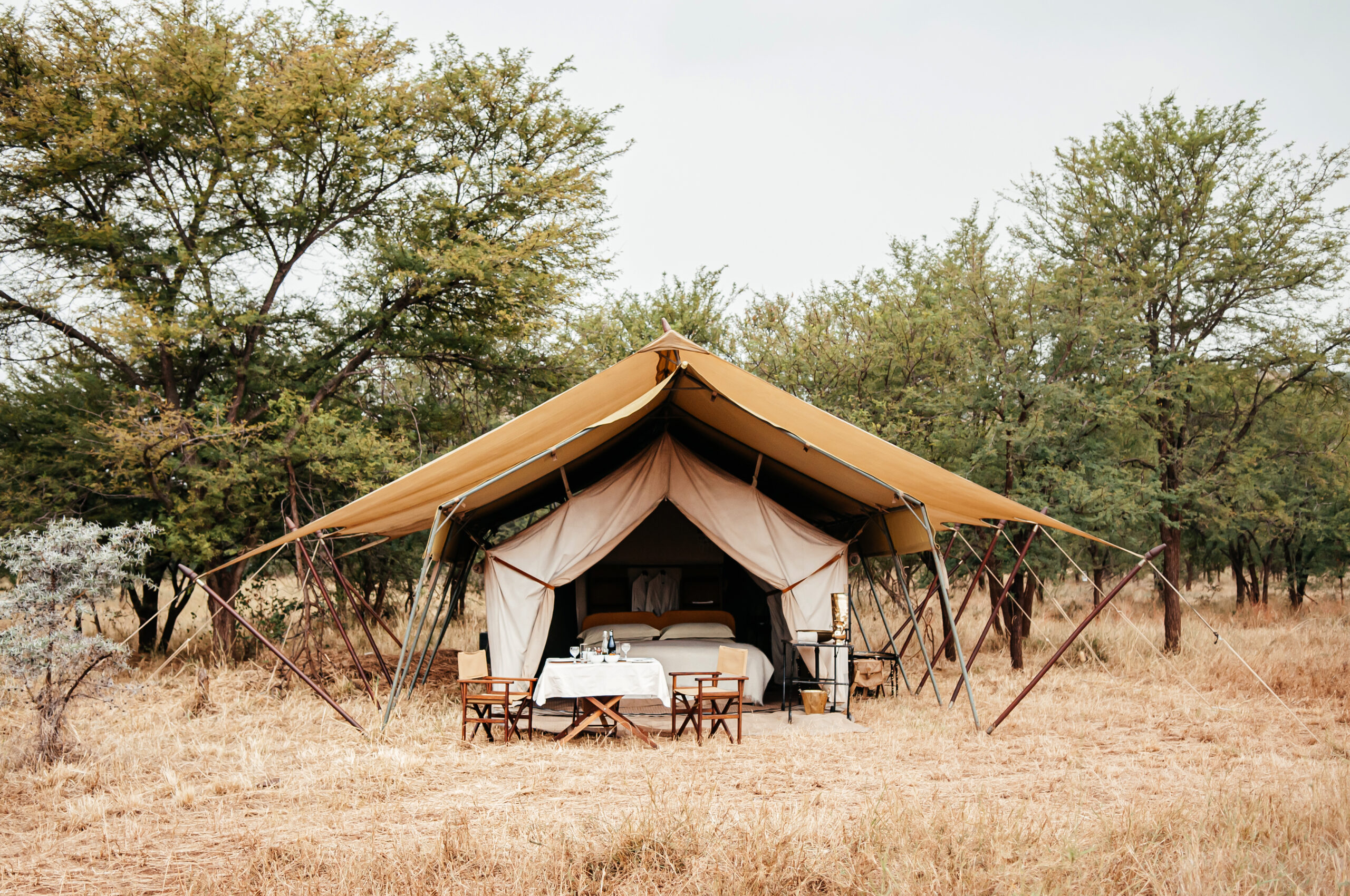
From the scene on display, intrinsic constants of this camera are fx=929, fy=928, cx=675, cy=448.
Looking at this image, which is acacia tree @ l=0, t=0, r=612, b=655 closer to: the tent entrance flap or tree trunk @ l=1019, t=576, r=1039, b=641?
the tent entrance flap

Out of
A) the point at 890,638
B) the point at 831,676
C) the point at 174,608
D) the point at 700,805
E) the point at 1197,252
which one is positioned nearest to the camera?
the point at 700,805

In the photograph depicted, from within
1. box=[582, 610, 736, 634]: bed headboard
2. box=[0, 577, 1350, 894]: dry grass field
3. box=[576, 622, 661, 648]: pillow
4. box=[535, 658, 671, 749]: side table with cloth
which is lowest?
box=[0, 577, 1350, 894]: dry grass field

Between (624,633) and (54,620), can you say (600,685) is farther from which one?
(54,620)

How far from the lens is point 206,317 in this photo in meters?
10.3

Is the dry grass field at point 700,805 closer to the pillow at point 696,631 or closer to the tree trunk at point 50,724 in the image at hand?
the tree trunk at point 50,724

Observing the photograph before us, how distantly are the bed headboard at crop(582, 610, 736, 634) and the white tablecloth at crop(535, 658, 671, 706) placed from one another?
356cm

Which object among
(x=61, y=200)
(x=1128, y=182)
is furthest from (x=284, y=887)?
(x=1128, y=182)

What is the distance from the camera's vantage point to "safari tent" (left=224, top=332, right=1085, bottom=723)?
718cm

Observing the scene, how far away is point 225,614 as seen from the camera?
10.9 metres

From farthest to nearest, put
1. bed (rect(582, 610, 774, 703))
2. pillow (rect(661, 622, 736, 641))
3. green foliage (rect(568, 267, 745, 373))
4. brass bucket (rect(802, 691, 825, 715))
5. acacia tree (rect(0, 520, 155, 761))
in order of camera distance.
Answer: green foliage (rect(568, 267, 745, 373)) → pillow (rect(661, 622, 736, 641)) → bed (rect(582, 610, 774, 703)) → brass bucket (rect(802, 691, 825, 715)) → acacia tree (rect(0, 520, 155, 761))

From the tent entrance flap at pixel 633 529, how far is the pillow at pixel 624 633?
1.43 m

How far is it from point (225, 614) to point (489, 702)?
589 centimetres

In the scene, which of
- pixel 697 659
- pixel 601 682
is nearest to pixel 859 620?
pixel 697 659

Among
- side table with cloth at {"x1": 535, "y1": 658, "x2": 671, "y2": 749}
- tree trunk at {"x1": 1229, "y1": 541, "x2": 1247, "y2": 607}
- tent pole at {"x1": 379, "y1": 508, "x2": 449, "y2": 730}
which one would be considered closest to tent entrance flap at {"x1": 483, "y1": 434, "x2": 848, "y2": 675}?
tent pole at {"x1": 379, "y1": 508, "x2": 449, "y2": 730}
